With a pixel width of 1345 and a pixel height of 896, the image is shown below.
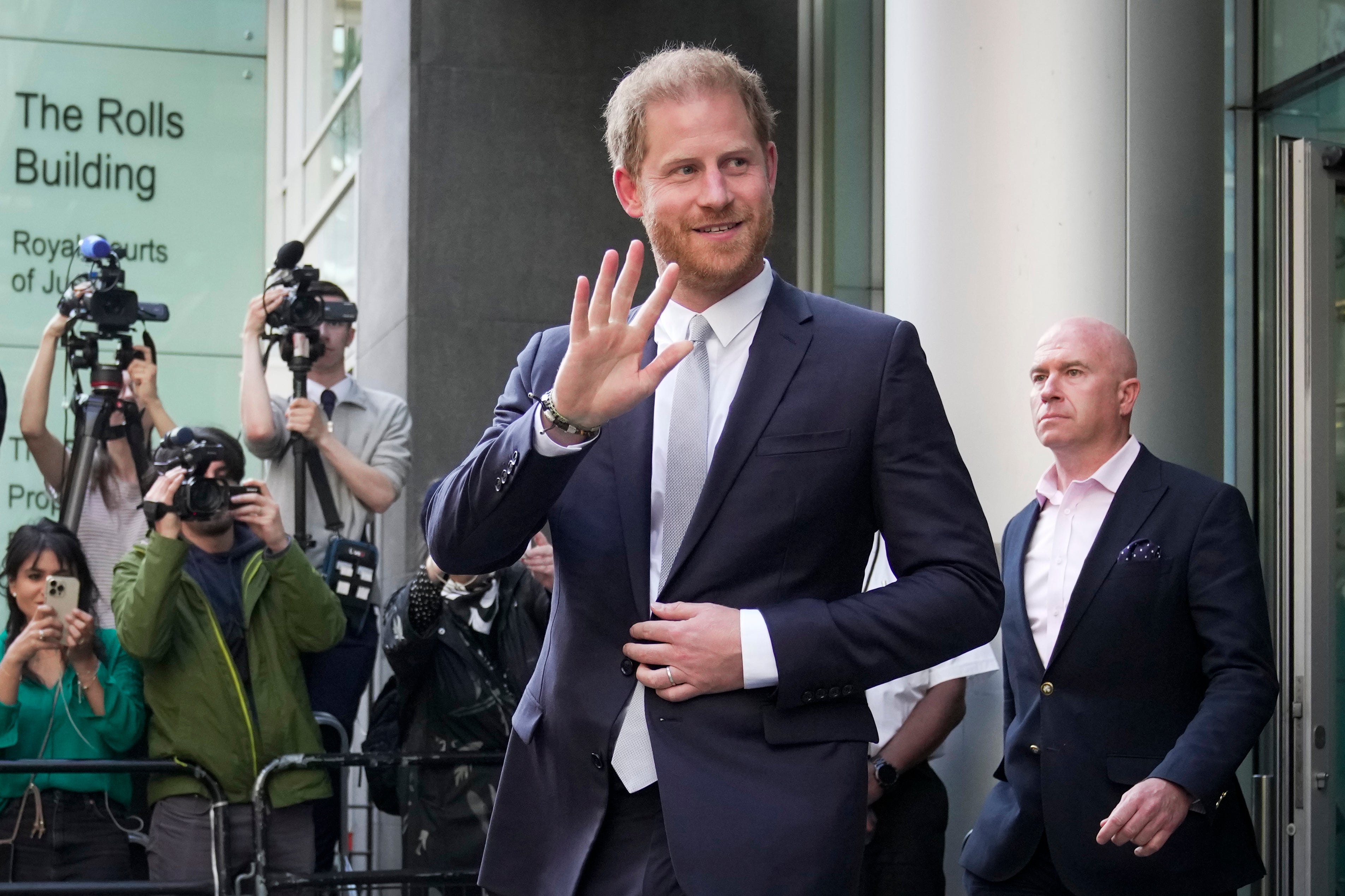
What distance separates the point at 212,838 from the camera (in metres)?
4.77

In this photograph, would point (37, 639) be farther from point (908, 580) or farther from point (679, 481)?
point (908, 580)

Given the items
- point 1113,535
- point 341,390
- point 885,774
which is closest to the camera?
point 1113,535

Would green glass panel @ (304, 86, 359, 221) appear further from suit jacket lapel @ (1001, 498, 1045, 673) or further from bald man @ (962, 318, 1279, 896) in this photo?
bald man @ (962, 318, 1279, 896)

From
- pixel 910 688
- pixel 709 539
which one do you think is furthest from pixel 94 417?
pixel 709 539

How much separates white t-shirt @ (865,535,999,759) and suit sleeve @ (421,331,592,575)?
236 cm

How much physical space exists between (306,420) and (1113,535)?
3.13 meters

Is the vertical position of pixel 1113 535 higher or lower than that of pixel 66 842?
higher

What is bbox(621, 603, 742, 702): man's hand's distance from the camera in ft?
6.86

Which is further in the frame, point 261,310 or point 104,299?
point 261,310

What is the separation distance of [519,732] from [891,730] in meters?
2.33

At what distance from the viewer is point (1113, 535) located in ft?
12.4

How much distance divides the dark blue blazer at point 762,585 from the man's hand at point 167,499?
2.82 metres

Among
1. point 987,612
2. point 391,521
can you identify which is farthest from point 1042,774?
point 391,521

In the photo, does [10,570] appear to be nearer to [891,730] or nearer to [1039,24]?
[891,730]
